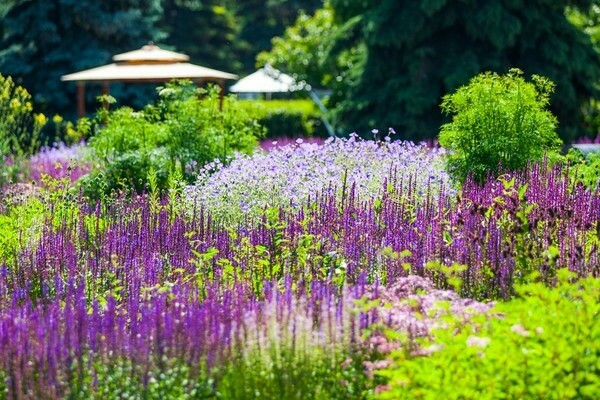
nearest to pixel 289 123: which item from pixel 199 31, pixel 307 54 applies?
pixel 307 54

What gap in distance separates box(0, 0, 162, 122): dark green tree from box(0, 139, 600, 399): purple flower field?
1786 centimetres

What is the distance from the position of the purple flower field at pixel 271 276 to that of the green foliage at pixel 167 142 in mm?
1843

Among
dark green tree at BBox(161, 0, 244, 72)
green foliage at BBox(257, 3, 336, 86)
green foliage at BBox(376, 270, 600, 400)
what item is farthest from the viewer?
dark green tree at BBox(161, 0, 244, 72)

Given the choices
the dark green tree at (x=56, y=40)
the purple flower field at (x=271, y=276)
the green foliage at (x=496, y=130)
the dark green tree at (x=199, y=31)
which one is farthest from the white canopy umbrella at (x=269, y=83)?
the purple flower field at (x=271, y=276)

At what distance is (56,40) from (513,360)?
24.6m

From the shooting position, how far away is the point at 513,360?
14.7ft

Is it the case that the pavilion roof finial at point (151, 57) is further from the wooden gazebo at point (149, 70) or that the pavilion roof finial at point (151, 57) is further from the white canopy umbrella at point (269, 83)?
the white canopy umbrella at point (269, 83)

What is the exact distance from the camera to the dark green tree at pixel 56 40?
1059 inches

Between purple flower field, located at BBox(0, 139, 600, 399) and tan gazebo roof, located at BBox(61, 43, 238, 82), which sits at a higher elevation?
tan gazebo roof, located at BBox(61, 43, 238, 82)

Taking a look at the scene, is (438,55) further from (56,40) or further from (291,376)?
(291,376)

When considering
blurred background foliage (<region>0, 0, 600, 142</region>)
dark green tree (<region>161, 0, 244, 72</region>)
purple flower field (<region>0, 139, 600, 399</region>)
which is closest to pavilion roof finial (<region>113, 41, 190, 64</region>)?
blurred background foliage (<region>0, 0, 600, 142</region>)

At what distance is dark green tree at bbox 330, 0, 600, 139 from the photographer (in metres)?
18.1

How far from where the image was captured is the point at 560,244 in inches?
253

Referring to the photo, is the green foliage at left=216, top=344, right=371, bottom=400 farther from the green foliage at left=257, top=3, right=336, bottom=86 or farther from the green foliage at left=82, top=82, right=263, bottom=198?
the green foliage at left=257, top=3, right=336, bottom=86
